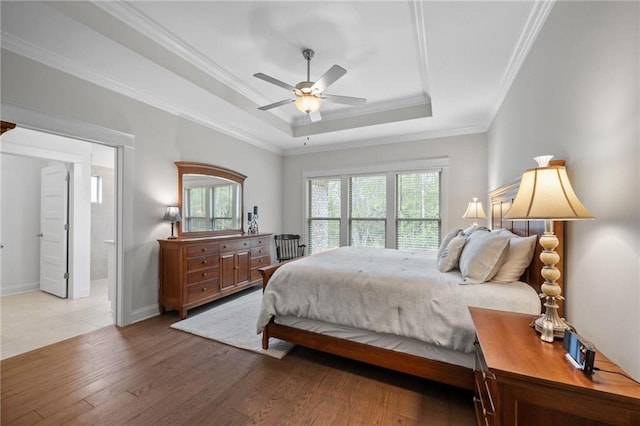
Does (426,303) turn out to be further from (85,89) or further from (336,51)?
(85,89)

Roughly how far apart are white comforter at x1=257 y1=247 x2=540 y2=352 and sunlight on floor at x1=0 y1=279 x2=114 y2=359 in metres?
2.25

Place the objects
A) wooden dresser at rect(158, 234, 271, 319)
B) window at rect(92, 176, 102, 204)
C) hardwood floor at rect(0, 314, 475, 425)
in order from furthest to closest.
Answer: window at rect(92, 176, 102, 204) → wooden dresser at rect(158, 234, 271, 319) → hardwood floor at rect(0, 314, 475, 425)

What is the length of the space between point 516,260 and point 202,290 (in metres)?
3.49

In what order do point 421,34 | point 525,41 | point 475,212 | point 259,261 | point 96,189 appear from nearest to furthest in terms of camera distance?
1. point 525,41
2. point 421,34
3. point 475,212
4. point 259,261
5. point 96,189

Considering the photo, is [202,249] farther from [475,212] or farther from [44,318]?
[475,212]

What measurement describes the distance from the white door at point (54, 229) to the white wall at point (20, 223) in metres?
0.15

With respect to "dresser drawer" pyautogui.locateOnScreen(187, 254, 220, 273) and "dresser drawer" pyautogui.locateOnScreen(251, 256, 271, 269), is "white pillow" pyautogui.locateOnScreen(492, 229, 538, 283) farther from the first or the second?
"dresser drawer" pyautogui.locateOnScreen(251, 256, 271, 269)

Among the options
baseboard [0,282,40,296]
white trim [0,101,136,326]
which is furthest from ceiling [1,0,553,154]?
baseboard [0,282,40,296]

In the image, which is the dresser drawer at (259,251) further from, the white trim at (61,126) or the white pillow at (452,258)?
the white pillow at (452,258)

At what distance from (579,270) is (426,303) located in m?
0.87

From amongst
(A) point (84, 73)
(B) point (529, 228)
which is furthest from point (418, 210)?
(A) point (84, 73)

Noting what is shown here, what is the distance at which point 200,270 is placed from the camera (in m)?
3.56

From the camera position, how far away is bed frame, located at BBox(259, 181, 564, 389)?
1857 millimetres

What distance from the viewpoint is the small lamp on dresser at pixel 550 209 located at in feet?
3.83
